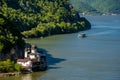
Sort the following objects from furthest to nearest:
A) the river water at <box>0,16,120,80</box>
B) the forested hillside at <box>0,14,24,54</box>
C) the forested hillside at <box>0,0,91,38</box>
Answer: the forested hillside at <box>0,0,91,38</box>
the forested hillside at <box>0,14,24,54</box>
the river water at <box>0,16,120,80</box>

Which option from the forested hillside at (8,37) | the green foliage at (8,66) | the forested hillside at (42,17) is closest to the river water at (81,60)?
the green foliage at (8,66)

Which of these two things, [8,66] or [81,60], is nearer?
[8,66]

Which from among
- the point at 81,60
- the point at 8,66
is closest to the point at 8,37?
the point at 8,66

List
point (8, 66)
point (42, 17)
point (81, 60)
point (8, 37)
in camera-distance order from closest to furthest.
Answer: point (8, 66)
point (8, 37)
point (81, 60)
point (42, 17)

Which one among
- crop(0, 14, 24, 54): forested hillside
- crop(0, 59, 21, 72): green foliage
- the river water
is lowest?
the river water

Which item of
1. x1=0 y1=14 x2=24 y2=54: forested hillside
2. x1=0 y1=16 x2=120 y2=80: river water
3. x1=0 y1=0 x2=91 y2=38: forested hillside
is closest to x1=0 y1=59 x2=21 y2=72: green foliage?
x1=0 y1=16 x2=120 y2=80: river water

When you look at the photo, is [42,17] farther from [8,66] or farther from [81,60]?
[8,66]

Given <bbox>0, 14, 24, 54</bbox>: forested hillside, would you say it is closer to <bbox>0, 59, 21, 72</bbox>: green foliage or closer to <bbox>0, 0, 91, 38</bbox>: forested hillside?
<bbox>0, 59, 21, 72</bbox>: green foliage

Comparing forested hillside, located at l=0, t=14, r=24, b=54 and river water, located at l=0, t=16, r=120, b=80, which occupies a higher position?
forested hillside, located at l=0, t=14, r=24, b=54

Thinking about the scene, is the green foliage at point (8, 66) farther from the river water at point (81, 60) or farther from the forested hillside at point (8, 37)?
the forested hillside at point (8, 37)
